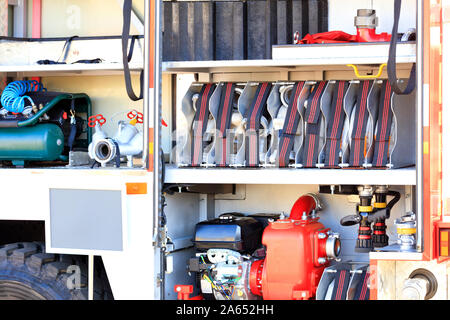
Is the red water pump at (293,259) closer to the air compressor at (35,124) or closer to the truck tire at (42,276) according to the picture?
the truck tire at (42,276)

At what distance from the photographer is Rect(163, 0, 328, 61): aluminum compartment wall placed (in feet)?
17.3

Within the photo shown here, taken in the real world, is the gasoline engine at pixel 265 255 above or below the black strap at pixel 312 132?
below

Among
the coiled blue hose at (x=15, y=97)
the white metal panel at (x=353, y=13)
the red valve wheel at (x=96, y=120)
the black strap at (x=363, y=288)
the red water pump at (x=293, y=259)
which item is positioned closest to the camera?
the black strap at (x=363, y=288)

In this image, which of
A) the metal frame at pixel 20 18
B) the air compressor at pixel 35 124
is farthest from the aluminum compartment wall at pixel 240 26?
the metal frame at pixel 20 18

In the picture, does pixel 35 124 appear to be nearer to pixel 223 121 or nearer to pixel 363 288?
pixel 223 121

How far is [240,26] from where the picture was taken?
5.28m

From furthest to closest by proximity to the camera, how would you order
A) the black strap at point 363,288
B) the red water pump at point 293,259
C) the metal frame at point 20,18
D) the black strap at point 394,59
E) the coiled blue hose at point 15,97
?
the metal frame at point 20,18 → the coiled blue hose at point 15,97 → the red water pump at point 293,259 → the black strap at point 363,288 → the black strap at point 394,59

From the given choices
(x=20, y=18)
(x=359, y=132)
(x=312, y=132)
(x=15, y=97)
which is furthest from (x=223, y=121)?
(x=20, y=18)

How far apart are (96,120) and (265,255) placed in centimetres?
152

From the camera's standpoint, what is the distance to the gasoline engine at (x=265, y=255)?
485 centimetres

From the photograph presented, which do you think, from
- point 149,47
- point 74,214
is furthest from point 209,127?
point 74,214

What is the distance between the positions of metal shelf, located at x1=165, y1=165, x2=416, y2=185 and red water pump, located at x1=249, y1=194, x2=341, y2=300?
12.5 inches

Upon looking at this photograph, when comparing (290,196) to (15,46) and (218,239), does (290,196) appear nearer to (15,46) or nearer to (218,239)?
(218,239)

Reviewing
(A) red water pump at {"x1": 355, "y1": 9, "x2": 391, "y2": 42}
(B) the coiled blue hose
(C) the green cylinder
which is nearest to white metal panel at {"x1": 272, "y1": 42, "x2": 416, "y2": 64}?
(A) red water pump at {"x1": 355, "y1": 9, "x2": 391, "y2": 42}
